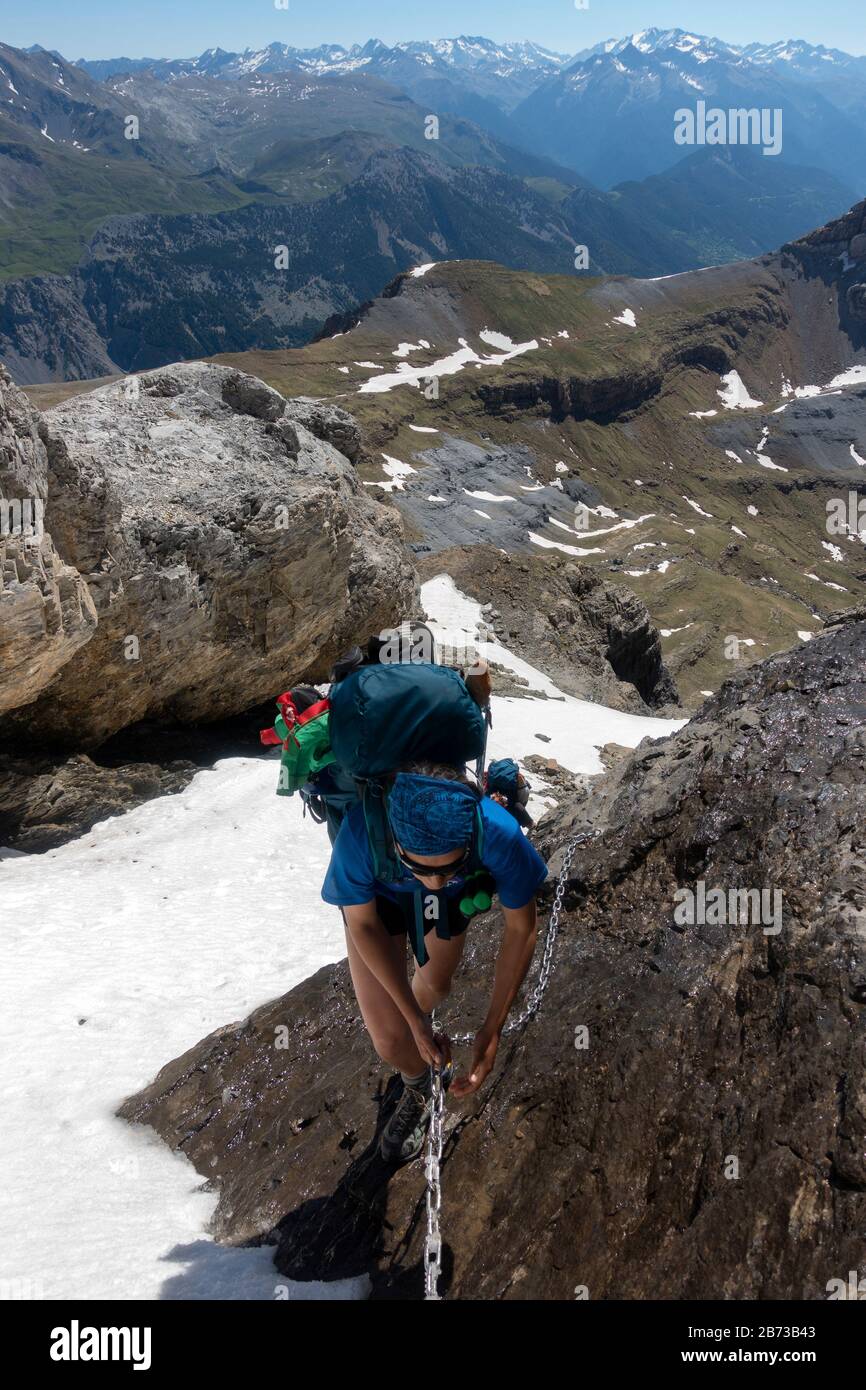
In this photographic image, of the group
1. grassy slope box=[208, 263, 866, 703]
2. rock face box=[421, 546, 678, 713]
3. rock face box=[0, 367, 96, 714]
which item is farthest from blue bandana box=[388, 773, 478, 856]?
grassy slope box=[208, 263, 866, 703]

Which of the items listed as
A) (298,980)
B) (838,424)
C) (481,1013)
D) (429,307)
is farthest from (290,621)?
(838,424)

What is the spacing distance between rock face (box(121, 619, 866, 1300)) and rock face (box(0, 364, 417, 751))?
26.7ft

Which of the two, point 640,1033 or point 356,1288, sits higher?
point 640,1033

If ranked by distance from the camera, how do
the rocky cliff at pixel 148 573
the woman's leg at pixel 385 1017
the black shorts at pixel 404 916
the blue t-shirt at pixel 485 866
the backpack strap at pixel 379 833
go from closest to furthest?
the blue t-shirt at pixel 485 866 → the backpack strap at pixel 379 833 → the black shorts at pixel 404 916 → the woman's leg at pixel 385 1017 → the rocky cliff at pixel 148 573

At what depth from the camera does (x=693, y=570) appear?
3472 inches

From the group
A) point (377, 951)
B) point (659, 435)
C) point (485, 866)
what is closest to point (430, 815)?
point (485, 866)

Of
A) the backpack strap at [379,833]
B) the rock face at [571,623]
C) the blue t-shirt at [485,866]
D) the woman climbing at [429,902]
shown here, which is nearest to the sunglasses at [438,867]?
the woman climbing at [429,902]

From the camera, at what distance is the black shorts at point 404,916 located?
5332mm

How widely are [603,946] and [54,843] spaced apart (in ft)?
38.6

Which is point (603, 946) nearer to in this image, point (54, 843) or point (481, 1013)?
point (481, 1013)

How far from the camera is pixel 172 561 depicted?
55.9 feet

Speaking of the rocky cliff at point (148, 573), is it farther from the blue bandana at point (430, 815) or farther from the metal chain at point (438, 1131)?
the blue bandana at point (430, 815)

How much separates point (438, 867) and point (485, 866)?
373mm

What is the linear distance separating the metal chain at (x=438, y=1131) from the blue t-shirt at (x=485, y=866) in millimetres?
1339
